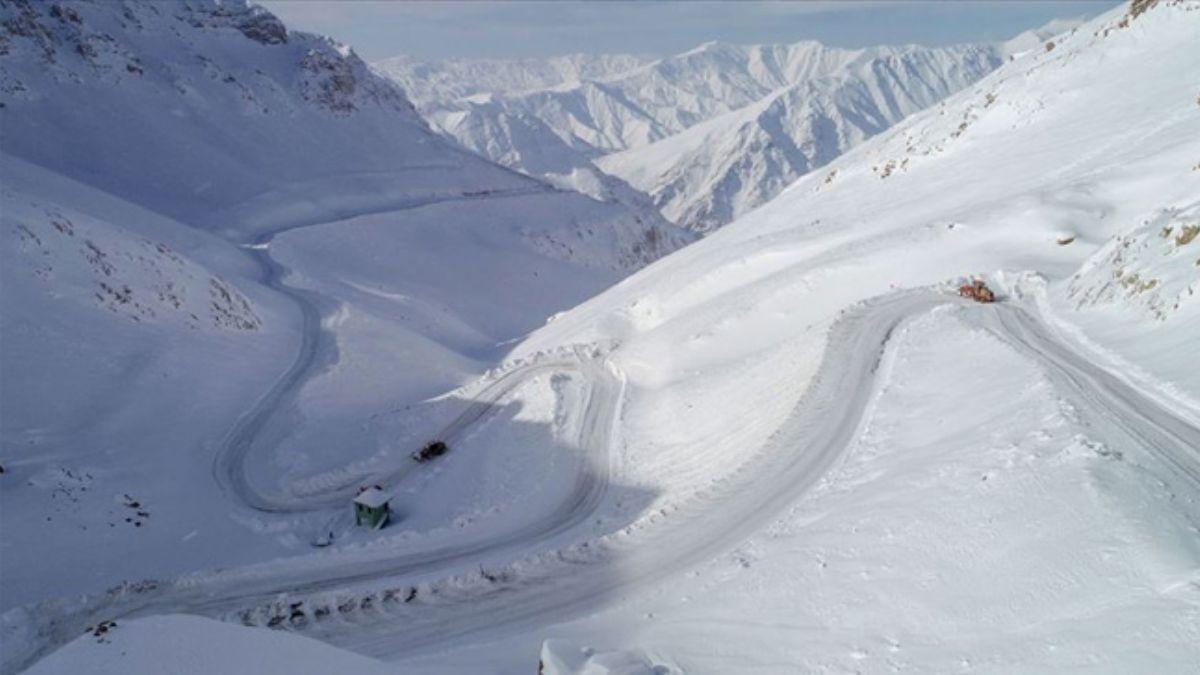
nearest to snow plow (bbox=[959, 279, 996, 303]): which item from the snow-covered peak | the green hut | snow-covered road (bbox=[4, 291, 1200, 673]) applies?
snow-covered road (bbox=[4, 291, 1200, 673])

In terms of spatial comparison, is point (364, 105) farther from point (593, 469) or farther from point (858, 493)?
point (858, 493)

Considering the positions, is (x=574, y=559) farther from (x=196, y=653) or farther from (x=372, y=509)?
(x=372, y=509)

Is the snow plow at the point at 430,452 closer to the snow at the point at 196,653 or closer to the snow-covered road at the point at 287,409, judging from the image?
the snow-covered road at the point at 287,409

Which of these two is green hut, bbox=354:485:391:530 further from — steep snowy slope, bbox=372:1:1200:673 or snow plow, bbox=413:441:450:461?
steep snowy slope, bbox=372:1:1200:673

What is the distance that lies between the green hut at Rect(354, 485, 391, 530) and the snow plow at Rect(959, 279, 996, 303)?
68.0 ft

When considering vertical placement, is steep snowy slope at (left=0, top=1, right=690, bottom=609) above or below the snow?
above

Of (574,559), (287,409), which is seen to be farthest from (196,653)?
(287,409)

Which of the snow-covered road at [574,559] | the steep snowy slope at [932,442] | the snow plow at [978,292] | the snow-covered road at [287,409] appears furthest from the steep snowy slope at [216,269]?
the snow plow at [978,292]

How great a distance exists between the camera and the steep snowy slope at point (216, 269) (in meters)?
23.0

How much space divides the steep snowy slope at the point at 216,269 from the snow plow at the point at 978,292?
19.2m

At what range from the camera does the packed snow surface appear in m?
11.5

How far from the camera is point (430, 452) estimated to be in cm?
2755

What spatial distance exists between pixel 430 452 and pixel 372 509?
5655 mm

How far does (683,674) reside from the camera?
36.9 feet
